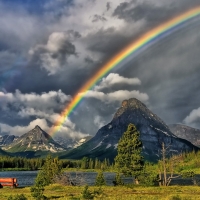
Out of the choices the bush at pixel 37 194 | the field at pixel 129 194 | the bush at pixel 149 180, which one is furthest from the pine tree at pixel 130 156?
the bush at pixel 37 194

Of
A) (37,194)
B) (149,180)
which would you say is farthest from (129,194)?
(149,180)

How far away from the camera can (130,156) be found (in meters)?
86.1

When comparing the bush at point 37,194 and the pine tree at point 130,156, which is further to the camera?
the pine tree at point 130,156

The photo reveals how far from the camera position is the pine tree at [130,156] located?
84312 mm

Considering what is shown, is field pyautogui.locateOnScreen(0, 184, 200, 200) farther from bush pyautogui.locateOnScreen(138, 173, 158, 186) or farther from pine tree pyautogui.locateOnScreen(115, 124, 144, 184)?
pine tree pyautogui.locateOnScreen(115, 124, 144, 184)

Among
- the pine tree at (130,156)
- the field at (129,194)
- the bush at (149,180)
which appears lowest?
the field at (129,194)

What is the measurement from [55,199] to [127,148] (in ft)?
138

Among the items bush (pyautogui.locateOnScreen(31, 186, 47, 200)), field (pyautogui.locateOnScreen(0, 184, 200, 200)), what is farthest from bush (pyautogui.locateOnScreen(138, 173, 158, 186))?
bush (pyautogui.locateOnScreen(31, 186, 47, 200))

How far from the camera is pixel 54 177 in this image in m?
91.2

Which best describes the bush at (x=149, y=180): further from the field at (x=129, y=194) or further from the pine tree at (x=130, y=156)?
the field at (x=129, y=194)

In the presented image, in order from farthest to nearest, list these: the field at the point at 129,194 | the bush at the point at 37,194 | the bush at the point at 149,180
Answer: the bush at the point at 149,180, the field at the point at 129,194, the bush at the point at 37,194

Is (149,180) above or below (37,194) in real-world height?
above

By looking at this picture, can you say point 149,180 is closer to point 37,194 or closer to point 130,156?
point 130,156

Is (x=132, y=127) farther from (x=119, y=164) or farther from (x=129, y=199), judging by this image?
(x=129, y=199)
